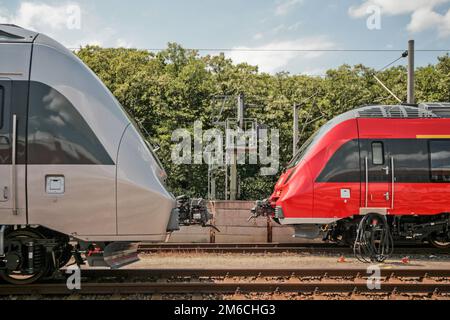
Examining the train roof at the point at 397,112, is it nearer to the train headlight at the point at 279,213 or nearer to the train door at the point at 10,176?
the train headlight at the point at 279,213

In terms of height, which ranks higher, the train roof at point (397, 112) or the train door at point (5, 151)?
the train roof at point (397, 112)

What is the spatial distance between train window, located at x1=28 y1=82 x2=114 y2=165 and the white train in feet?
0.05

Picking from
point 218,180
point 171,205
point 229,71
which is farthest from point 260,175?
point 171,205

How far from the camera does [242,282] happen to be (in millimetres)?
7609

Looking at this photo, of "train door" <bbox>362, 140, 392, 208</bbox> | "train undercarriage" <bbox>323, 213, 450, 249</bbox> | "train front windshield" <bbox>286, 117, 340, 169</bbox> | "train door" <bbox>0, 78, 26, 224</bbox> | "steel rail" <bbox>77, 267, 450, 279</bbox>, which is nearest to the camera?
"train door" <bbox>0, 78, 26, 224</bbox>

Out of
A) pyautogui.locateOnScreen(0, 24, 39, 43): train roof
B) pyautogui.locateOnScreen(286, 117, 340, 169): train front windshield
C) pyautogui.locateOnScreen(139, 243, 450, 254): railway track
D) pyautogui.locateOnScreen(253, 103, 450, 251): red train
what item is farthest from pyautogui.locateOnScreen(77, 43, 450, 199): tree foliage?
pyautogui.locateOnScreen(0, 24, 39, 43): train roof

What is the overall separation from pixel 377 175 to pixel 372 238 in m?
1.60

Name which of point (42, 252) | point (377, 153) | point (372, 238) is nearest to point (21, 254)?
point (42, 252)

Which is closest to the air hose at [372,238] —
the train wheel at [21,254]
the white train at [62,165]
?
the white train at [62,165]

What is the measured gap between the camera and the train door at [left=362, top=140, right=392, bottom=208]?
33.6 feet

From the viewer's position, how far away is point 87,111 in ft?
20.6

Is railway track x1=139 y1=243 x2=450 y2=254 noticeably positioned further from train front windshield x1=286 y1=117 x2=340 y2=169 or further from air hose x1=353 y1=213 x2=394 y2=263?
train front windshield x1=286 y1=117 x2=340 y2=169

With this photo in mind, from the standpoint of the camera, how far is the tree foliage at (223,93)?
96.4 feet

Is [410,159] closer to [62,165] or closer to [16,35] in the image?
[62,165]
